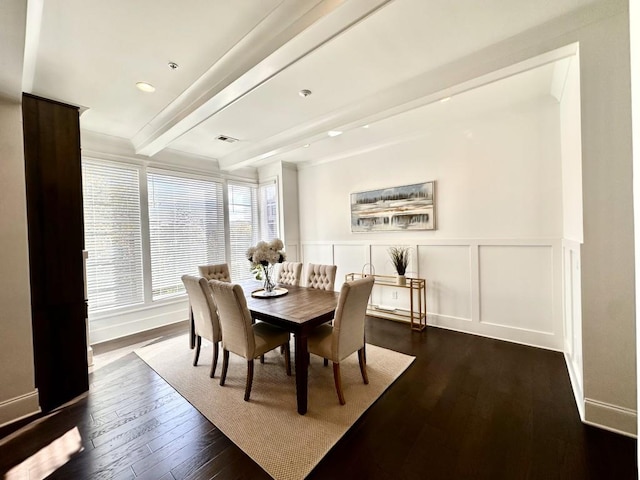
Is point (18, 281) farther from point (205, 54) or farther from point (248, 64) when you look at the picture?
point (248, 64)

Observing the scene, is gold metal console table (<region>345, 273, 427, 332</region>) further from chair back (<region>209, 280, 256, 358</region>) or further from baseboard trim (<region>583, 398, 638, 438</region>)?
chair back (<region>209, 280, 256, 358</region>)

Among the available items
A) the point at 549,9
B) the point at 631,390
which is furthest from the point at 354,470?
the point at 549,9

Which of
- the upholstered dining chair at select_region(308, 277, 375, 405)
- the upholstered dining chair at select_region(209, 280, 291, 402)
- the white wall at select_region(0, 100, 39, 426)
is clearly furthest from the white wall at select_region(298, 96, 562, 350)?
the white wall at select_region(0, 100, 39, 426)

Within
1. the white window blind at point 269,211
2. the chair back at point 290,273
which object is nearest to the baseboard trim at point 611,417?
the chair back at point 290,273

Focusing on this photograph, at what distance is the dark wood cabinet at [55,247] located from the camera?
230cm

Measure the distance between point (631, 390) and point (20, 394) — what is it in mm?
4497

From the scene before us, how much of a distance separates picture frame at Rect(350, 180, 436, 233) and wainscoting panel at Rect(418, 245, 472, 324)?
399mm

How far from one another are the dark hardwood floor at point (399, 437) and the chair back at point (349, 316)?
0.51 meters

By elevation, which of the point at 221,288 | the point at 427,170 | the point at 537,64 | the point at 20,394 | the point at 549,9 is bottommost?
the point at 20,394

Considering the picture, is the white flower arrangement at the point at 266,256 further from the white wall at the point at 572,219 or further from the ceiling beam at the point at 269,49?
the white wall at the point at 572,219

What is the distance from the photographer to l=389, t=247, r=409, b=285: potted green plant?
157 inches

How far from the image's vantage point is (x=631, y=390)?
1.85 meters

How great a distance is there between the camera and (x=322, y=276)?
349cm

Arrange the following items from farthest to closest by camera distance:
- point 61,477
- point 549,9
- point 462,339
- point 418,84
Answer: point 462,339
point 418,84
point 549,9
point 61,477
